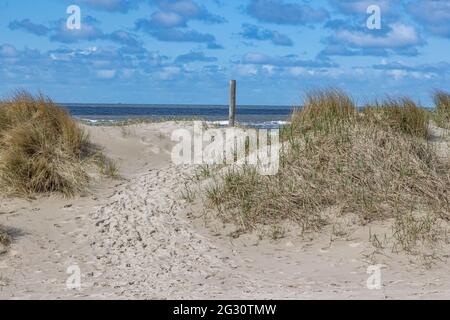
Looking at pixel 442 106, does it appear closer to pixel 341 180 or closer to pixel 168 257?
pixel 341 180

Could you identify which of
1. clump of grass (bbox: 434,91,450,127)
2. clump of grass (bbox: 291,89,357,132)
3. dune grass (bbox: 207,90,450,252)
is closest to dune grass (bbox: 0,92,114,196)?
dune grass (bbox: 207,90,450,252)

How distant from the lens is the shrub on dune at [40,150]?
33.7ft

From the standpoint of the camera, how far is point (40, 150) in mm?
10523

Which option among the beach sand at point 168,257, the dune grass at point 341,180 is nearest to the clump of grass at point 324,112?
the dune grass at point 341,180

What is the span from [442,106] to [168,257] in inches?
357

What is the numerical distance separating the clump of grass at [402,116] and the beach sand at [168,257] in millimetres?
3182

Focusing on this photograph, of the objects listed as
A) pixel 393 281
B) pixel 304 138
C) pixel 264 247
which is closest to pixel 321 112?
pixel 304 138

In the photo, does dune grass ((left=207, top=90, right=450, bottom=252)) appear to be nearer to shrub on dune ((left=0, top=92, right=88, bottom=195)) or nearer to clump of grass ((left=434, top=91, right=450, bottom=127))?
shrub on dune ((left=0, top=92, right=88, bottom=195))

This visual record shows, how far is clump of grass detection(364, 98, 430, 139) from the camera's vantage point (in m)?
11.6

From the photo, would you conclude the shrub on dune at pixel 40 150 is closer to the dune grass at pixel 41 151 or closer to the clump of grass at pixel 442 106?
the dune grass at pixel 41 151

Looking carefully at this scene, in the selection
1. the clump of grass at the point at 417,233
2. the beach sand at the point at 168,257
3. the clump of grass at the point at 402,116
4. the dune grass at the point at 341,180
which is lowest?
the beach sand at the point at 168,257

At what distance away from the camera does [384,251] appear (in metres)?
8.13

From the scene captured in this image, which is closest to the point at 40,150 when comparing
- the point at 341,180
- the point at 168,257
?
the point at 168,257

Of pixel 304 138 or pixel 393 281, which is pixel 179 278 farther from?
pixel 304 138
